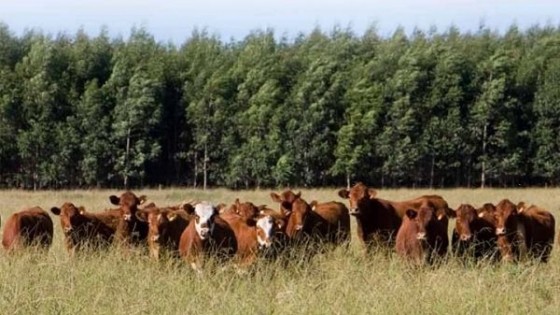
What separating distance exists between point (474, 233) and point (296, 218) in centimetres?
274

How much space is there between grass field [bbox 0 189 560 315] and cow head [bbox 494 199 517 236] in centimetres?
102

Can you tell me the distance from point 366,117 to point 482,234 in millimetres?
37938

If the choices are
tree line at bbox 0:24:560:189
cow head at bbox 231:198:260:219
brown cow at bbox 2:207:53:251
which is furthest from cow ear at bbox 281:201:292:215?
tree line at bbox 0:24:560:189

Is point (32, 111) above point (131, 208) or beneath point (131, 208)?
above

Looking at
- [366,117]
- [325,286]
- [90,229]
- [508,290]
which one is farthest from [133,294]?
[366,117]

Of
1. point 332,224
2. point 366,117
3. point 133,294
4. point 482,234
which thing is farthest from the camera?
point 366,117

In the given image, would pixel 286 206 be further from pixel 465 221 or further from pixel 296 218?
pixel 465 221

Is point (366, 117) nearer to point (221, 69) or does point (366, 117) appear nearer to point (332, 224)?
point (221, 69)

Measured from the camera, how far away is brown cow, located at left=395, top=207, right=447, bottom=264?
538 inches

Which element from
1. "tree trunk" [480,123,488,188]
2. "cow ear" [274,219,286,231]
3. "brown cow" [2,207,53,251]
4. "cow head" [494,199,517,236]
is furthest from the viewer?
"tree trunk" [480,123,488,188]

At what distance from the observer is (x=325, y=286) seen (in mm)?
11219

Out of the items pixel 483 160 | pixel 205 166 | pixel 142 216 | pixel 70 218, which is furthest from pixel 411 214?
pixel 483 160

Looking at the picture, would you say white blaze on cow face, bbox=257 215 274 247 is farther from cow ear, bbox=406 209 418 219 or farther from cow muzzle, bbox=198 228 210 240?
cow ear, bbox=406 209 418 219

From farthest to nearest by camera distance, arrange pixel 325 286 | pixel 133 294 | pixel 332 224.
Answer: pixel 332 224, pixel 325 286, pixel 133 294
